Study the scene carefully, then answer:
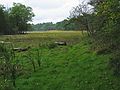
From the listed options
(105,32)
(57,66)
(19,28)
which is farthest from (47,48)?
(19,28)

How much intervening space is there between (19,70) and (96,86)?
8061 mm

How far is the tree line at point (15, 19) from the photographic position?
102688 millimetres

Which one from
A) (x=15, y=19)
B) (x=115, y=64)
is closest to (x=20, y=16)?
(x=15, y=19)

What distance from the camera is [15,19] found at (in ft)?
404

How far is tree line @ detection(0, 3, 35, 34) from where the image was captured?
103 metres

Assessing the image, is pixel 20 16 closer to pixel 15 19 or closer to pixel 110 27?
pixel 15 19

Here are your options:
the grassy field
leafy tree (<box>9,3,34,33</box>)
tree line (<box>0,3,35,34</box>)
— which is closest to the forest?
the grassy field

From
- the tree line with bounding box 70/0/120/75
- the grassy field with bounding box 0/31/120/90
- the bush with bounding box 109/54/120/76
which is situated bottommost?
the grassy field with bounding box 0/31/120/90

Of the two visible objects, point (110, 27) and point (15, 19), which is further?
point (15, 19)

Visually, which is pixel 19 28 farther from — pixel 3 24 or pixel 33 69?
pixel 33 69

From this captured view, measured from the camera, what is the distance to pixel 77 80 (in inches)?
916

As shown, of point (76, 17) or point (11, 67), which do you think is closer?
point (11, 67)

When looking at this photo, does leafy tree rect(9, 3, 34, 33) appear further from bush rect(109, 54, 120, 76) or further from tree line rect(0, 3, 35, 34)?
bush rect(109, 54, 120, 76)

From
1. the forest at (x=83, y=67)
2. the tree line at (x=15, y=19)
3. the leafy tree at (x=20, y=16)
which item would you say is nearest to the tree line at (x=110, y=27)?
the forest at (x=83, y=67)
